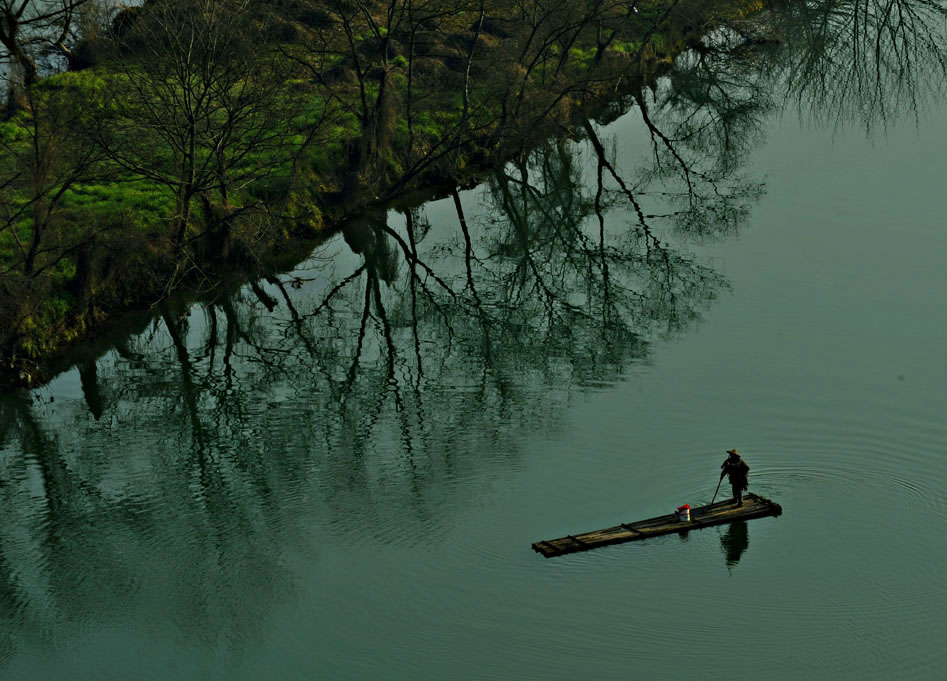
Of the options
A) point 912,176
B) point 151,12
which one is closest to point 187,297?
point 151,12

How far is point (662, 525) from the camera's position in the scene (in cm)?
2155

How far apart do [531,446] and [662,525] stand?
16.5 feet

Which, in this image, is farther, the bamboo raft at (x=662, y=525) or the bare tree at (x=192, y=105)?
the bare tree at (x=192, y=105)

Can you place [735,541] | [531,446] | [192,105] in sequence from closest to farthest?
[735,541]
[531,446]
[192,105]

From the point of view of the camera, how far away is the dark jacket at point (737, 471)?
21969 mm

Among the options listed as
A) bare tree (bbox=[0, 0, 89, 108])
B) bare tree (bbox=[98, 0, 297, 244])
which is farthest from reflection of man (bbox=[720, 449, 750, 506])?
bare tree (bbox=[0, 0, 89, 108])

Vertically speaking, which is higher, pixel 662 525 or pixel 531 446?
pixel 531 446

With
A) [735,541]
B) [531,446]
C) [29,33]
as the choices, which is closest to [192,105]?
[29,33]

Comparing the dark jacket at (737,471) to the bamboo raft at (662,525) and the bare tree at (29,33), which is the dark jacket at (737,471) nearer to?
the bamboo raft at (662,525)

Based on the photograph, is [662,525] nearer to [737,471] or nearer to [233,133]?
[737,471]

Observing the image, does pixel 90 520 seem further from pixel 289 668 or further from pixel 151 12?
pixel 151 12

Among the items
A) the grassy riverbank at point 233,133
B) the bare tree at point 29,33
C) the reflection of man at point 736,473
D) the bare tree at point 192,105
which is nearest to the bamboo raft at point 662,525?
the reflection of man at point 736,473

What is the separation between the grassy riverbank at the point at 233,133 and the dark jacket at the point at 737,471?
18802 millimetres

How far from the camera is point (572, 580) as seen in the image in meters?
20.3
